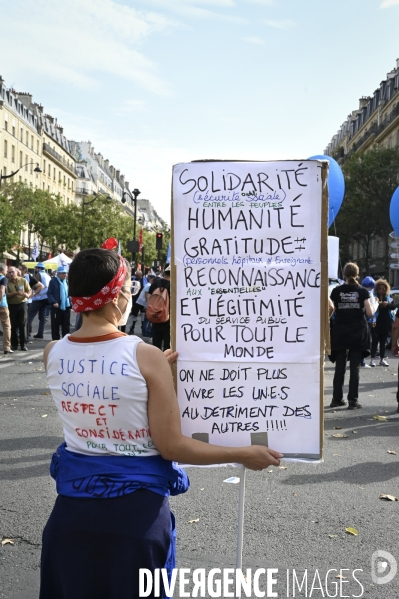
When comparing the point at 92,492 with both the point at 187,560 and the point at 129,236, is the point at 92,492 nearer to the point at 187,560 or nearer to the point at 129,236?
the point at 187,560

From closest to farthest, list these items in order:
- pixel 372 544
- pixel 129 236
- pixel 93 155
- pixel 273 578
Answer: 1. pixel 273 578
2. pixel 372 544
3. pixel 129 236
4. pixel 93 155


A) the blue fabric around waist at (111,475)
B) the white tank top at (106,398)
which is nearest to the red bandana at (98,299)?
the white tank top at (106,398)

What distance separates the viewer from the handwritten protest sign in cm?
314

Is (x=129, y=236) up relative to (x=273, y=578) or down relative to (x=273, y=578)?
up

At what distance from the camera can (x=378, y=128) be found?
66.4 metres

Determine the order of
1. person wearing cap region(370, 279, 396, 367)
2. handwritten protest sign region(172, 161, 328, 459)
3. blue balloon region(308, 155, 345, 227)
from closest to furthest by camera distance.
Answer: handwritten protest sign region(172, 161, 328, 459), blue balloon region(308, 155, 345, 227), person wearing cap region(370, 279, 396, 367)

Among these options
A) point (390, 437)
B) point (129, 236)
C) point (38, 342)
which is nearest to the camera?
point (390, 437)

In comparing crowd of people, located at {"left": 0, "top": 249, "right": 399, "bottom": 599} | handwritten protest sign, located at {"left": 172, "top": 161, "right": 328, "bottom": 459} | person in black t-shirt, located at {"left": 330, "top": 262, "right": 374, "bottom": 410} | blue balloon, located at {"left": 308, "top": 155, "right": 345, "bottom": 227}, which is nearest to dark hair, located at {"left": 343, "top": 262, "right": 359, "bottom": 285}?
person in black t-shirt, located at {"left": 330, "top": 262, "right": 374, "bottom": 410}

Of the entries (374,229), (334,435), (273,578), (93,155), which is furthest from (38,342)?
(93,155)

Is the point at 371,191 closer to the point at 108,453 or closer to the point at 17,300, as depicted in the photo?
the point at 17,300

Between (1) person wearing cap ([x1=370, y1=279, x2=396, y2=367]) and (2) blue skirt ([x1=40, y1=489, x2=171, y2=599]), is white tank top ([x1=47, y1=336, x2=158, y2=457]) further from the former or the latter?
(1) person wearing cap ([x1=370, y1=279, x2=396, y2=367])

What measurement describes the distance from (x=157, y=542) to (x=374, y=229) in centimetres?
5208

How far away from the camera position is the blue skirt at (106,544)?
2.19m

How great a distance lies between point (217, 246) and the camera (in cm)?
322
